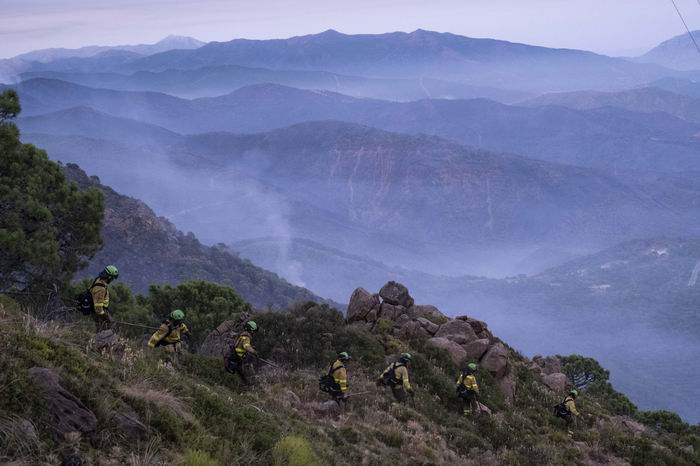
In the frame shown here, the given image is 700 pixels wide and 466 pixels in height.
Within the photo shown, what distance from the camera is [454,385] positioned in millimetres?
16328

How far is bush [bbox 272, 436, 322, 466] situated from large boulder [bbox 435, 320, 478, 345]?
12250mm

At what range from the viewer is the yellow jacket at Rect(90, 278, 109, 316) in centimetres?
1187

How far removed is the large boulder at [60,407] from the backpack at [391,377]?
9.32 m

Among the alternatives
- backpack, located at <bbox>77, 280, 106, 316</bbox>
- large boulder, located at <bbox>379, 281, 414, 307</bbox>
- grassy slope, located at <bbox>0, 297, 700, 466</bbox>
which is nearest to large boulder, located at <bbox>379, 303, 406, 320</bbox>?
large boulder, located at <bbox>379, 281, 414, 307</bbox>

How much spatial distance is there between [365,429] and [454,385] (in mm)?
5400

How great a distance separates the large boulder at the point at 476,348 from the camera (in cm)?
1877

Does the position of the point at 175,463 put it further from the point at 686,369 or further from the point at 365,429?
the point at 686,369

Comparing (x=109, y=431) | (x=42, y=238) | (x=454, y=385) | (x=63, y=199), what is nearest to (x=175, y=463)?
(x=109, y=431)

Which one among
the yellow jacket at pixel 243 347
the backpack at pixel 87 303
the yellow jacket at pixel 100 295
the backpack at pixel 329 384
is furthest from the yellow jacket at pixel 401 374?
the backpack at pixel 87 303

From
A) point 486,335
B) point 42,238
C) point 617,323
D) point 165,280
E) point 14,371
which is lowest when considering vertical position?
point 617,323

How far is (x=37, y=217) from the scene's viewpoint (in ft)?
60.3

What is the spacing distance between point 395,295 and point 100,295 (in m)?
11.7

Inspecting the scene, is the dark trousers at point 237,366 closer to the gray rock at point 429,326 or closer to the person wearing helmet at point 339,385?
the person wearing helmet at point 339,385

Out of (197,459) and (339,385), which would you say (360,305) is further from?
(197,459)
